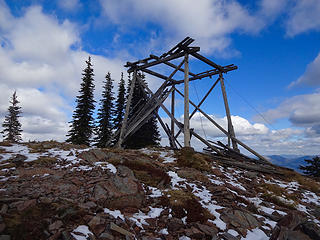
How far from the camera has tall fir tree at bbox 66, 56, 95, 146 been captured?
20156mm

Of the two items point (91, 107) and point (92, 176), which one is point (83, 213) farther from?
point (91, 107)

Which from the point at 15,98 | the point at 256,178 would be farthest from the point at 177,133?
the point at 15,98

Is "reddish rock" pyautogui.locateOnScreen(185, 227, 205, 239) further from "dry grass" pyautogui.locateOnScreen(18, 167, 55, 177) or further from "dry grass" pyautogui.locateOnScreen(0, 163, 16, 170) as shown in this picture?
"dry grass" pyautogui.locateOnScreen(0, 163, 16, 170)

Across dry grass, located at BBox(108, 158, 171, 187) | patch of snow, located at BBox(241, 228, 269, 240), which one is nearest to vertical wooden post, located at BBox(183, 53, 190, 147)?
dry grass, located at BBox(108, 158, 171, 187)

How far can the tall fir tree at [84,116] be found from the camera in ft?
66.1

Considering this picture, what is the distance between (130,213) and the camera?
12.3 feet

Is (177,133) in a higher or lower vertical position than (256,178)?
higher

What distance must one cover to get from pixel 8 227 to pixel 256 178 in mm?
8495

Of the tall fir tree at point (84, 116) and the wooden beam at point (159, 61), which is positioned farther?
the tall fir tree at point (84, 116)

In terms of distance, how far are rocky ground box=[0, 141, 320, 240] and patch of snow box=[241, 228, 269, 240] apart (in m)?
0.02

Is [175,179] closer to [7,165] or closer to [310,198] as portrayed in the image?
[310,198]

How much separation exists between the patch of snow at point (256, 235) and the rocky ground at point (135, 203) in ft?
0.07

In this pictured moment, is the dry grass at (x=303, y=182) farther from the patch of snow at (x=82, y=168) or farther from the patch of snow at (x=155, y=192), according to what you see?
the patch of snow at (x=82, y=168)

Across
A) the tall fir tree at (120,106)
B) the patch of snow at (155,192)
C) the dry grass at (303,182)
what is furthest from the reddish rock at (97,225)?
the tall fir tree at (120,106)
